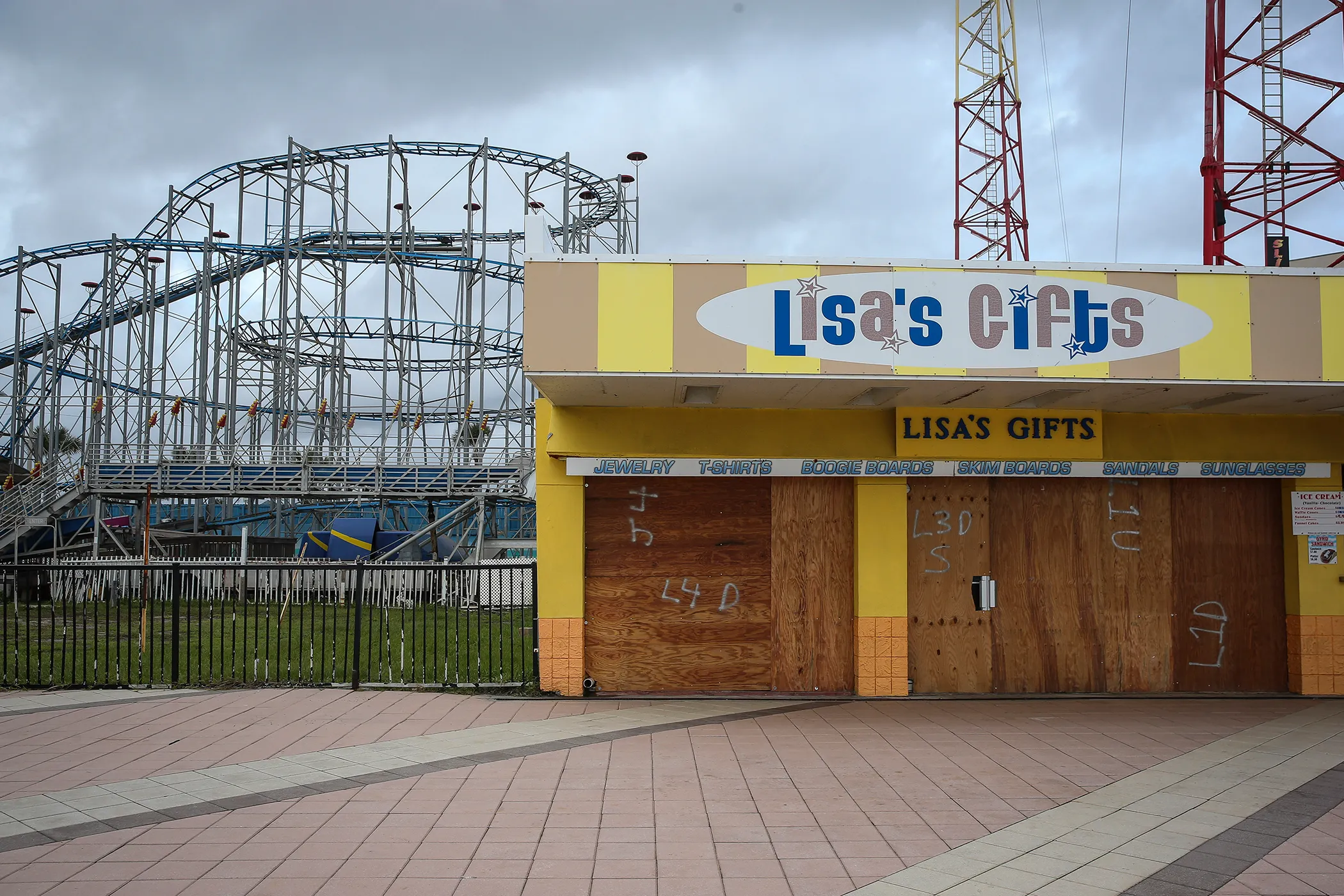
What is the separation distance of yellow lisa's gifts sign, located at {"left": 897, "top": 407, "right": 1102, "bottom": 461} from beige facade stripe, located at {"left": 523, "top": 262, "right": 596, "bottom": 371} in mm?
3926

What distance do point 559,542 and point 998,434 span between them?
5227 mm

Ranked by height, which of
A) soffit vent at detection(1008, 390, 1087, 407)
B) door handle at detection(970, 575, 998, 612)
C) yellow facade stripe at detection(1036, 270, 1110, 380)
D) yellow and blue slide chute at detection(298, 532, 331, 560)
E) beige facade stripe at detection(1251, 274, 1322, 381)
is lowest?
yellow and blue slide chute at detection(298, 532, 331, 560)

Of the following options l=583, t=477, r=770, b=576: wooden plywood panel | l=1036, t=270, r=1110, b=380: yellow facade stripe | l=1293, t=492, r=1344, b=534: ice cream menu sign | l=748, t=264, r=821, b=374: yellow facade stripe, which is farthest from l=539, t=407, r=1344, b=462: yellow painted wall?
l=1036, t=270, r=1110, b=380: yellow facade stripe

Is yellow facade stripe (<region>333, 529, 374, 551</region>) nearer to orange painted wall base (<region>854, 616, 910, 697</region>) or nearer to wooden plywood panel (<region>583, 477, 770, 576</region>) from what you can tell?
wooden plywood panel (<region>583, 477, 770, 576</region>)

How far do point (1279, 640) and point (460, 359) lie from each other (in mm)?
32022

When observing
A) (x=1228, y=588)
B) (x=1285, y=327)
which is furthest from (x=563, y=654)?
(x=1285, y=327)

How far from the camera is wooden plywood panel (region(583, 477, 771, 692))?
11578 millimetres

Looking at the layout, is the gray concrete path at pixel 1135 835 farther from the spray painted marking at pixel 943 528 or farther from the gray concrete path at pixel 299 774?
the gray concrete path at pixel 299 774

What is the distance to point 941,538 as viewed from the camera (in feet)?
39.0

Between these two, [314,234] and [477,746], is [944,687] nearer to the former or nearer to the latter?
[477,746]

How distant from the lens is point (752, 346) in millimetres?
9797

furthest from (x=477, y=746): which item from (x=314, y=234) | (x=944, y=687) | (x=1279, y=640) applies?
(x=314, y=234)

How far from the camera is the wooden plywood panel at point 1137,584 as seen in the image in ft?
39.3

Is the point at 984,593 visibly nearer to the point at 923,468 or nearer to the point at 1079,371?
the point at 923,468
